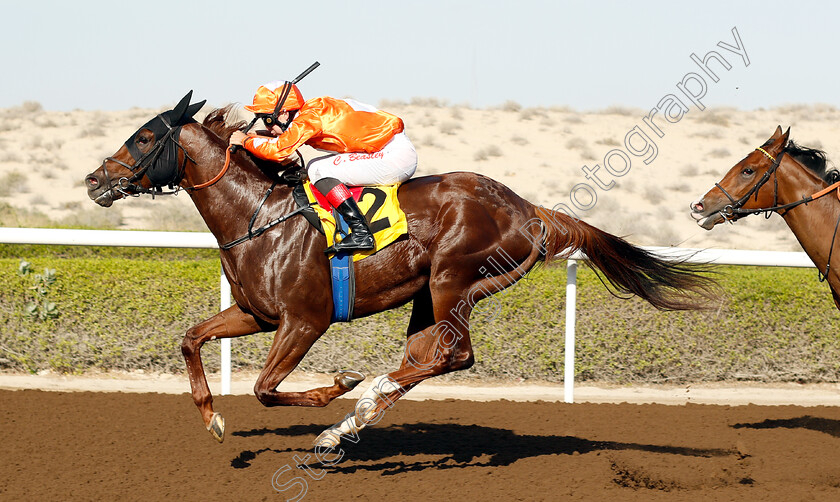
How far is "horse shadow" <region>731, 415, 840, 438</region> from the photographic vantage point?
5.27 metres

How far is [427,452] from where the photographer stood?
478 cm

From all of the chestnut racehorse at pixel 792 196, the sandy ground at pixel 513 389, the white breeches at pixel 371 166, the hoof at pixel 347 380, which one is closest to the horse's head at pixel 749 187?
the chestnut racehorse at pixel 792 196

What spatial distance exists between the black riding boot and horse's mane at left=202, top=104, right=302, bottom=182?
0.51m

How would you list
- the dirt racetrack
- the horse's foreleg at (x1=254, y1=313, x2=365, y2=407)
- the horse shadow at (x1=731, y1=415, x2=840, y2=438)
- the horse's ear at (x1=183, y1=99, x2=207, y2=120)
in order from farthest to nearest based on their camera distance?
the horse shadow at (x1=731, y1=415, x2=840, y2=438) → the horse's ear at (x1=183, y1=99, x2=207, y2=120) → the horse's foreleg at (x1=254, y1=313, x2=365, y2=407) → the dirt racetrack

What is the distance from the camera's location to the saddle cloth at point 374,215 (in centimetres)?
432

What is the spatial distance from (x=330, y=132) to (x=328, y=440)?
5.04 feet

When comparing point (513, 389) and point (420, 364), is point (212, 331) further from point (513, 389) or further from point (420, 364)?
point (513, 389)

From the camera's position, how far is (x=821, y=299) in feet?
21.8

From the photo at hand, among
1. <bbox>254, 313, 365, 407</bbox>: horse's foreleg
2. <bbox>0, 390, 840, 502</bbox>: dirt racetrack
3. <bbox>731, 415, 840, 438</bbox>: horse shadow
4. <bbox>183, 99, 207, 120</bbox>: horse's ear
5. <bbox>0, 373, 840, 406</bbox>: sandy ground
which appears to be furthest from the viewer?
<bbox>0, 373, 840, 406</bbox>: sandy ground

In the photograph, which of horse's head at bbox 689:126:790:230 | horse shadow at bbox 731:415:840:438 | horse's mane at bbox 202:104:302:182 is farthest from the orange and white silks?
horse shadow at bbox 731:415:840:438

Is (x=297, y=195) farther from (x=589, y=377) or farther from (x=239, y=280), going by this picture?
(x=589, y=377)

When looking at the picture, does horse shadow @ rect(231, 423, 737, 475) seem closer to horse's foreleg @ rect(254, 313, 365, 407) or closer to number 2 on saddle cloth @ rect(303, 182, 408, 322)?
horse's foreleg @ rect(254, 313, 365, 407)

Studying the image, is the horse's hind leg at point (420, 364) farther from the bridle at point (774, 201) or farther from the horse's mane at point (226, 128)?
the bridle at point (774, 201)

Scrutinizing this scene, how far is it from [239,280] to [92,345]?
2.67 metres
